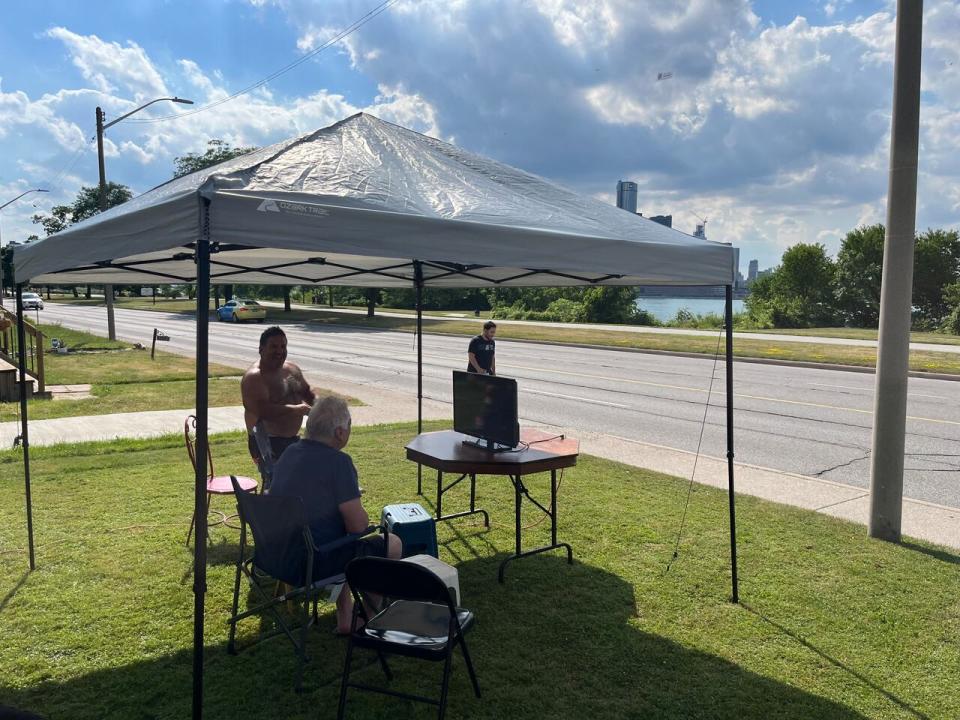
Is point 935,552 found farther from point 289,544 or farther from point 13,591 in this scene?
point 13,591

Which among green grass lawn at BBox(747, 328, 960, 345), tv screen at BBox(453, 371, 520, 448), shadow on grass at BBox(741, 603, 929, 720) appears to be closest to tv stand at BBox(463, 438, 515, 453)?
tv screen at BBox(453, 371, 520, 448)

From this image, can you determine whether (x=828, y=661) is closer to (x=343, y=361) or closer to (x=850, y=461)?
(x=850, y=461)

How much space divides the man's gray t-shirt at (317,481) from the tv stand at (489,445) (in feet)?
5.49

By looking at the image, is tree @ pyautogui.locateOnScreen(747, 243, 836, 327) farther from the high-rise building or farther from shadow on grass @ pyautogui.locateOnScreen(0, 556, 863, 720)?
shadow on grass @ pyautogui.locateOnScreen(0, 556, 863, 720)

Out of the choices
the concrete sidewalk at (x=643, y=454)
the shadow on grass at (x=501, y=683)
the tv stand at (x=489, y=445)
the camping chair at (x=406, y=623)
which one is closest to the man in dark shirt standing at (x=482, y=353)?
the concrete sidewalk at (x=643, y=454)

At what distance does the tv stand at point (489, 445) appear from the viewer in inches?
209

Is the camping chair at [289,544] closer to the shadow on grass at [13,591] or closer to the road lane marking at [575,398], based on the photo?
the shadow on grass at [13,591]

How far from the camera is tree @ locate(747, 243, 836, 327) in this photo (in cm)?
4047

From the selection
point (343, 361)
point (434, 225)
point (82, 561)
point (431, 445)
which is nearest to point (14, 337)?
point (343, 361)

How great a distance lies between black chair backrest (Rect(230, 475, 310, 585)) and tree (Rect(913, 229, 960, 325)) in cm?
4795

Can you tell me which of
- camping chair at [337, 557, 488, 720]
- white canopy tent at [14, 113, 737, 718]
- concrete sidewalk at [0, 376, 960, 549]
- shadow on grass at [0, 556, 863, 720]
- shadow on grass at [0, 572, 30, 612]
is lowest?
shadow on grass at [0, 556, 863, 720]

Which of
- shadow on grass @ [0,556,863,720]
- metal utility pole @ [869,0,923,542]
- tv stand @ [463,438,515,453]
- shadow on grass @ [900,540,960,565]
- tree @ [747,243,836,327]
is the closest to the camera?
shadow on grass @ [0,556,863,720]

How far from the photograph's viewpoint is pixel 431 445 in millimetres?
5504

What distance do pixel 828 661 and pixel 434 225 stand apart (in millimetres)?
3242
